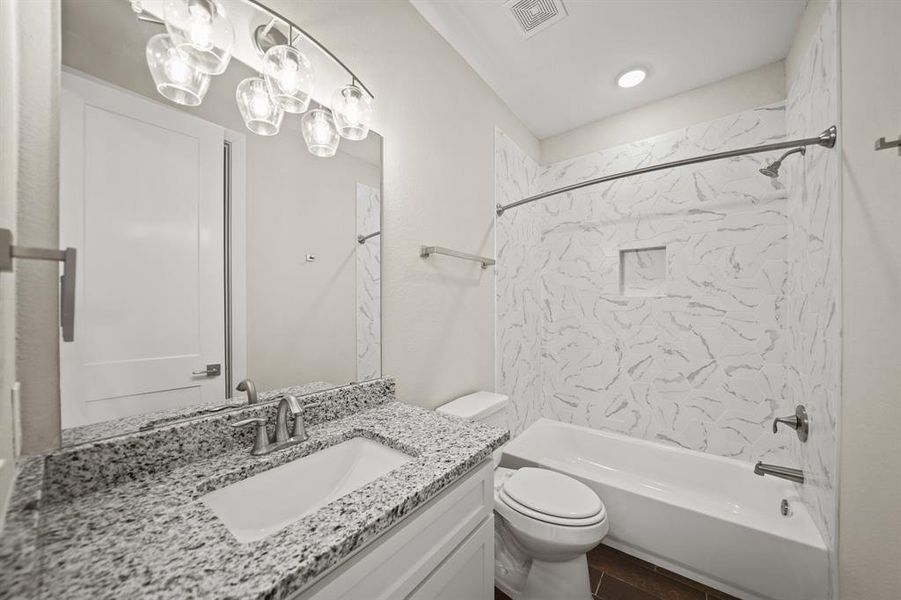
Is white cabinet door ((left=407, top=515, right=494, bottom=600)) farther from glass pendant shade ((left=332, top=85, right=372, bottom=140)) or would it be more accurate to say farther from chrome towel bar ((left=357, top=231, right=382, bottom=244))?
glass pendant shade ((left=332, top=85, right=372, bottom=140))

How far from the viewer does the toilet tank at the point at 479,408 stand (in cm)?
158

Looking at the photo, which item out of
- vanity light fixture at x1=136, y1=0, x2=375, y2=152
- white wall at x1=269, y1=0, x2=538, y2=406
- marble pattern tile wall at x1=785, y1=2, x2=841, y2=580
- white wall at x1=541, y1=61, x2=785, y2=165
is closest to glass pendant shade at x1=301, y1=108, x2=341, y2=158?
vanity light fixture at x1=136, y1=0, x2=375, y2=152

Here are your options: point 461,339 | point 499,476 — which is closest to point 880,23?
point 461,339

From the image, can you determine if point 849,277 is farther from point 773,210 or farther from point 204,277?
point 204,277

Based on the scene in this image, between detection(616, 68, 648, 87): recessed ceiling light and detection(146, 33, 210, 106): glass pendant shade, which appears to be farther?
detection(616, 68, 648, 87): recessed ceiling light

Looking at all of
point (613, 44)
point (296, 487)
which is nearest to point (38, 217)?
point (296, 487)

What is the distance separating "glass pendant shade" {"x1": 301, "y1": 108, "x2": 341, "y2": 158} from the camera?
113cm

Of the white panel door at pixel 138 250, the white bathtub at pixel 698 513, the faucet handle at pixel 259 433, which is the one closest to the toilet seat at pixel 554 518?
the white bathtub at pixel 698 513

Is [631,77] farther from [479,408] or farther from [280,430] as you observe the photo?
[280,430]

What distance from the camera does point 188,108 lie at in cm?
88

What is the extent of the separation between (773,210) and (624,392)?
1.39 metres

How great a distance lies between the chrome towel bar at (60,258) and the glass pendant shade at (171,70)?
1.65 feet

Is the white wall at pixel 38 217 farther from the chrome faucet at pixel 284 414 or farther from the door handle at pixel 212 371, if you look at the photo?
the chrome faucet at pixel 284 414

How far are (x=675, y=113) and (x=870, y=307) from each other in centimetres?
173
